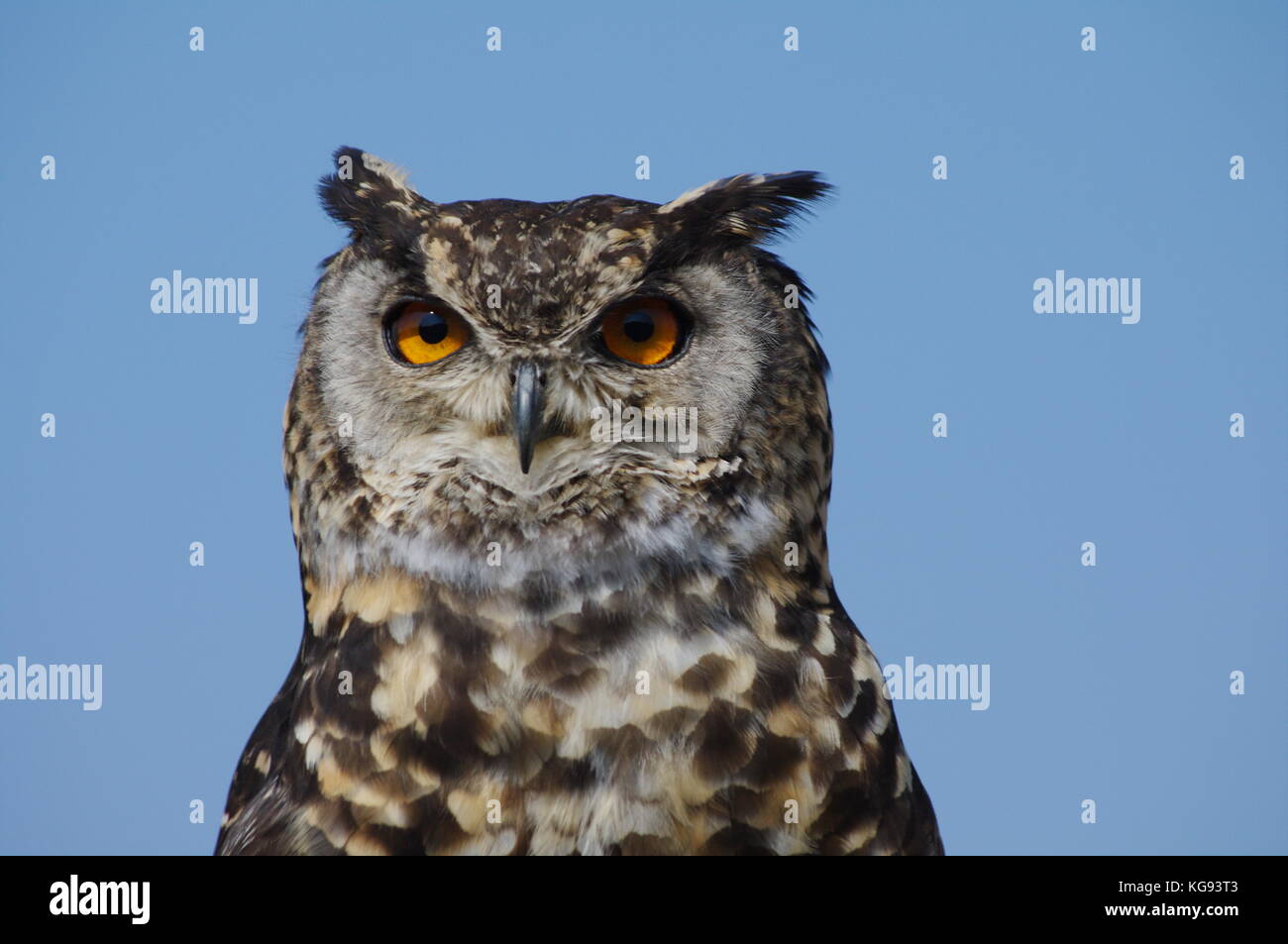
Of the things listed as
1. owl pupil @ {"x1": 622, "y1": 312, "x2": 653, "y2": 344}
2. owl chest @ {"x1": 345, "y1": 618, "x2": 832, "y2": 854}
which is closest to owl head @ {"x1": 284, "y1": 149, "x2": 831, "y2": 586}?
owl pupil @ {"x1": 622, "y1": 312, "x2": 653, "y2": 344}

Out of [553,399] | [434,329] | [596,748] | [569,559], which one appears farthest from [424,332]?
[596,748]

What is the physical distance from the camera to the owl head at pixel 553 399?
3146mm

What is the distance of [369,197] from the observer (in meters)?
3.54

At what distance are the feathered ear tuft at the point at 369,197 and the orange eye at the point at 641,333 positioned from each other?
0.57 metres

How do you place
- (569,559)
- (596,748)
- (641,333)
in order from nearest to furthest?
1. (596,748)
2. (569,559)
3. (641,333)

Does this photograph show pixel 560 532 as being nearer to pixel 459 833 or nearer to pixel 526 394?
pixel 526 394

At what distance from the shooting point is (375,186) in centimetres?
359

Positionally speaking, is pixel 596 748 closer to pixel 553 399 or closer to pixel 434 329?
pixel 553 399

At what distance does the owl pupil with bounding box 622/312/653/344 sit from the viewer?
10.8ft

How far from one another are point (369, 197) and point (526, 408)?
2.71 feet

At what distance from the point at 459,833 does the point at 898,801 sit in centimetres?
100

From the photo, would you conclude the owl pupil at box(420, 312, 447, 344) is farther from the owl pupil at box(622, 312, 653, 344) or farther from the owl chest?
the owl chest

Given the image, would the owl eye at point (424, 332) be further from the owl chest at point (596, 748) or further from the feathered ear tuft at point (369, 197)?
the owl chest at point (596, 748)
